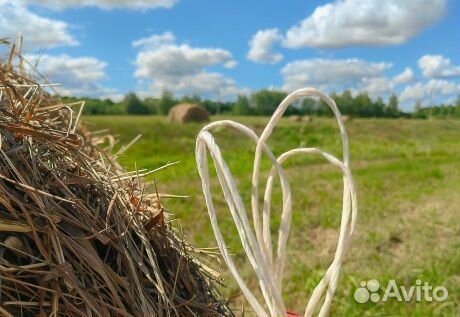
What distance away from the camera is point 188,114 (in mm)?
24875

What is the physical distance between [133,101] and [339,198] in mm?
27993

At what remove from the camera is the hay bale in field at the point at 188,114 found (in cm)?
2478

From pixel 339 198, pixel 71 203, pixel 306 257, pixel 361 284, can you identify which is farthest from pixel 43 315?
pixel 339 198

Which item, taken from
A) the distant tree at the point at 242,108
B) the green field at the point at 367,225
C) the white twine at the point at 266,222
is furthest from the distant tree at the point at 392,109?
the white twine at the point at 266,222

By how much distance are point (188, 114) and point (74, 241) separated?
23799 mm

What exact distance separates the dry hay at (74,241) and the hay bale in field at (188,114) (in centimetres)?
2340

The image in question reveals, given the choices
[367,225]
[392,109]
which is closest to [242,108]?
[392,109]

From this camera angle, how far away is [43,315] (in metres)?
1.12

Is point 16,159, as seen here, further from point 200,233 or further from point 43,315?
point 200,233

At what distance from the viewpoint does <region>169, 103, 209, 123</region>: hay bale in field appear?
81.3 feet

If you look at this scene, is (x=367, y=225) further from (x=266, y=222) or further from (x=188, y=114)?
(x=188, y=114)

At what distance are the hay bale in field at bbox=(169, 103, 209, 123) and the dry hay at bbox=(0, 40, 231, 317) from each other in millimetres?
23404

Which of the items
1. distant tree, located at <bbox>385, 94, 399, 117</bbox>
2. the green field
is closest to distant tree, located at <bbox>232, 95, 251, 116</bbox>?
distant tree, located at <bbox>385, 94, 399, 117</bbox>

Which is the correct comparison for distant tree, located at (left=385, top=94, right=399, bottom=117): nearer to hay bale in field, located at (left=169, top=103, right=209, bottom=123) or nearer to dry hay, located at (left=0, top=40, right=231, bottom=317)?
hay bale in field, located at (left=169, top=103, right=209, bottom=123)
